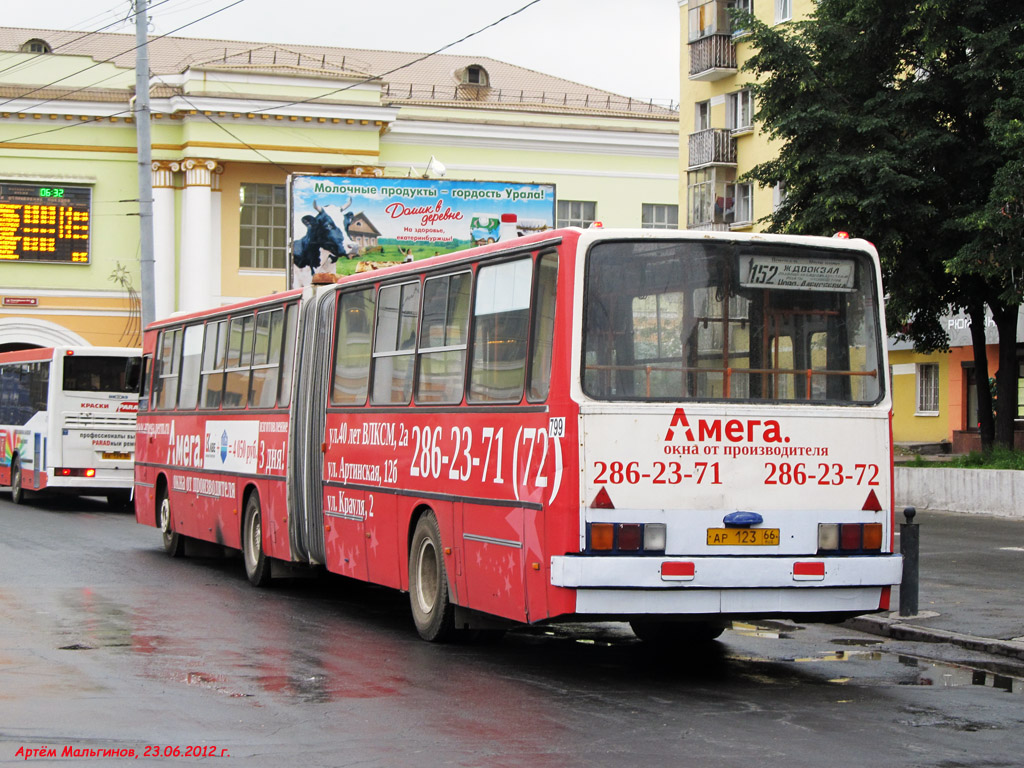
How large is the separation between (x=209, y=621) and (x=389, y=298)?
3.10 metres

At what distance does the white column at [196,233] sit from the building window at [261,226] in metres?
1.50

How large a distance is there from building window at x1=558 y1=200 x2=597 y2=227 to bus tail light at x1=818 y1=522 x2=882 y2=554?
4352 centimetres

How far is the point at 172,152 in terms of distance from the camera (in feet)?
167

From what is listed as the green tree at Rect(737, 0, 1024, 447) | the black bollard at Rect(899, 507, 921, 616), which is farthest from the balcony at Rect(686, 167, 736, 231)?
the black bollard at Rect(899, 507, 921, 616)

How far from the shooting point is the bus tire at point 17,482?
1247 inches

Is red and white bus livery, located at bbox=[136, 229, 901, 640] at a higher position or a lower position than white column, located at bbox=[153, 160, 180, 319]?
lower

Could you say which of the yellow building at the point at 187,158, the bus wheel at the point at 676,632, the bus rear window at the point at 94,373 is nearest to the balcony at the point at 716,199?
the yellow building at the point at 187,158

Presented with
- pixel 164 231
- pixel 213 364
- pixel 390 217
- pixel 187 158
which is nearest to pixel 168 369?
pixel 213 364

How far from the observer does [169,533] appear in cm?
2025

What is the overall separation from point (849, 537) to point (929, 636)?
2.85 meters

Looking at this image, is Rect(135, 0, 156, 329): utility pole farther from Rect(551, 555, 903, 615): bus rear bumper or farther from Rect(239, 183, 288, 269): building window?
Rect(551, 555, 903, 615): bus rear bumper

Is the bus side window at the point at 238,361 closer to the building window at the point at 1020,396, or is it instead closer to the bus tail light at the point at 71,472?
the bus tail light at the point at 71,472

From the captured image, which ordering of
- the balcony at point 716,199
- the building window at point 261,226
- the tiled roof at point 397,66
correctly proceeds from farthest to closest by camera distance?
the tiled roof at point 397,66
the building window at point 261,226
the balcony at point 716,199

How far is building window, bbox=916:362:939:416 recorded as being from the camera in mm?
43938
